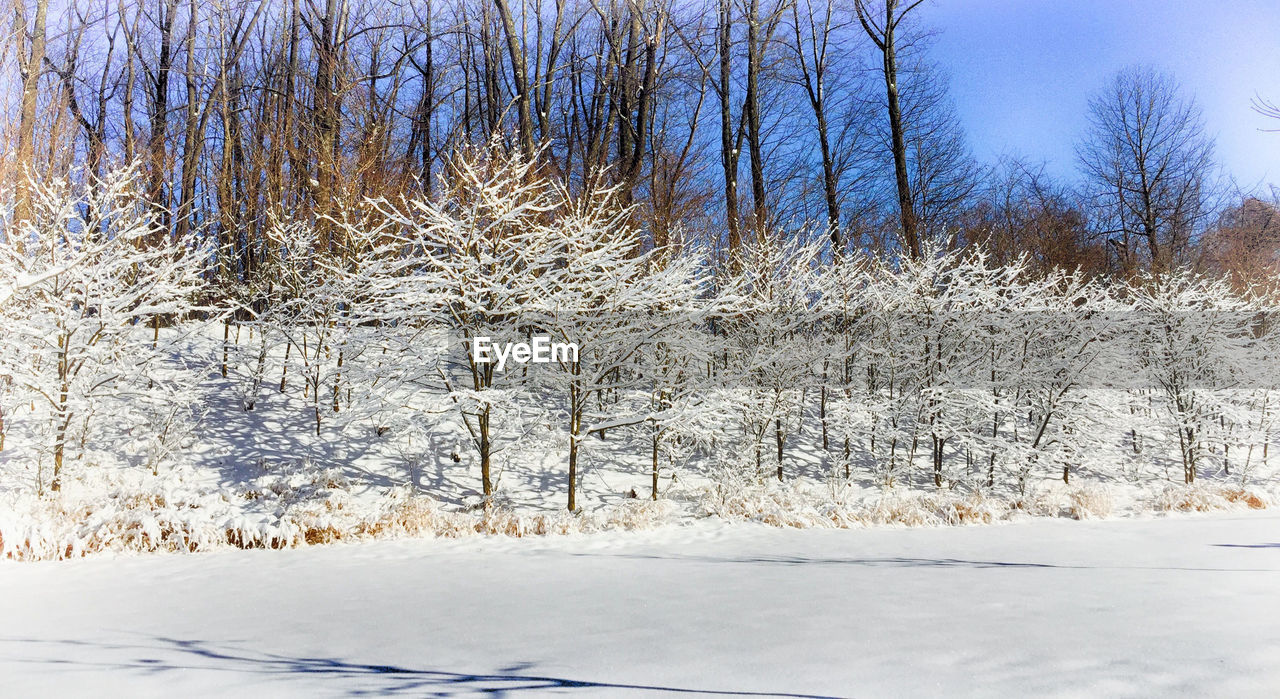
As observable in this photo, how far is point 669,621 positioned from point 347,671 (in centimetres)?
173

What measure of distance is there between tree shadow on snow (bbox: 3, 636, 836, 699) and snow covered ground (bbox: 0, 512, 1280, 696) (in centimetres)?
1

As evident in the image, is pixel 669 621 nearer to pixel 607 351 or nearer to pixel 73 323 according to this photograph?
pixel 607 351

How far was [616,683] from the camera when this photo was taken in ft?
8.53

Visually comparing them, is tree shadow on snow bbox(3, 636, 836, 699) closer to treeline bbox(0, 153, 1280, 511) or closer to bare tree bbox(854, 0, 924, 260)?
treeline bbox(0, 153, 1280, 511)

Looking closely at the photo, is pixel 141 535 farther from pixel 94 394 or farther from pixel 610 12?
pixel 610 12

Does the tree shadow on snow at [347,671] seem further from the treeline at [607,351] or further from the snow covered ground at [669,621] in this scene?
the treeline at [607,351]

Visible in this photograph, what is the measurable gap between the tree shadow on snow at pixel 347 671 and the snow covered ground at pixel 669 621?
1 cm

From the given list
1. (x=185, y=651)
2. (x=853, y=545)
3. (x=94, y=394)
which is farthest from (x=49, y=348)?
(x=853, y=545)

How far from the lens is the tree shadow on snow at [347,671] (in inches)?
101

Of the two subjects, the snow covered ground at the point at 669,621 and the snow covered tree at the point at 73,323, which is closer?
the snow covered ground at the point at 669,621

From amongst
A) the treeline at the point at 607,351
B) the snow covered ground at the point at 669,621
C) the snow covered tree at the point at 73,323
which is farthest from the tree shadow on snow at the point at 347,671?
the snow covered tree at the point at 73,323

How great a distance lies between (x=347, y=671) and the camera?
2939 millimetres

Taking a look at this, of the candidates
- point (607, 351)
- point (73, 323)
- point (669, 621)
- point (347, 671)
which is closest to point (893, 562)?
point (669, 621)

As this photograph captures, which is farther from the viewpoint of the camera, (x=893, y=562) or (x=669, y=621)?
(x=893, y=562)
